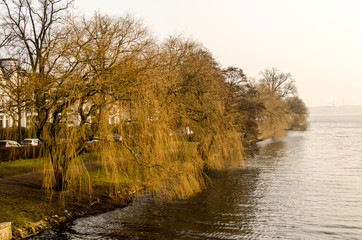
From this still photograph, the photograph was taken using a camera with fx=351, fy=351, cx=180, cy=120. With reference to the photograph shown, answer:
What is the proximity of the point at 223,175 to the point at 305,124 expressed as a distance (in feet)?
184

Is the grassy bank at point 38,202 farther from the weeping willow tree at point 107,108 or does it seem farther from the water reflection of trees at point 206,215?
the water reflection of trees at point 206,215

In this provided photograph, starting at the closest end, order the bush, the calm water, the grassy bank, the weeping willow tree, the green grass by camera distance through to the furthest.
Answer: the grassy bank → the calm water → the weeping willow tree → the green grass → the bush

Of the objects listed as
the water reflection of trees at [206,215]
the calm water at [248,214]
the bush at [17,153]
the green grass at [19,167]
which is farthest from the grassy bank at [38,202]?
the bush at [17,153]

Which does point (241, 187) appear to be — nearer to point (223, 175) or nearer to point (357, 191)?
point (223, 175)

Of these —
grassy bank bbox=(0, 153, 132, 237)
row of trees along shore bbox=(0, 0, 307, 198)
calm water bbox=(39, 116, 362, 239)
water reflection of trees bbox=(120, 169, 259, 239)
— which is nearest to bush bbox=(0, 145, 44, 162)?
grassy bank bbox=(0, 153, 132, 237)

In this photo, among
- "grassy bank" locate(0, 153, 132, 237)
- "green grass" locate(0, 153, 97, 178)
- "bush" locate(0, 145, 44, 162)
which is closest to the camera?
"grassy bank" locate(0, 153, 132, 237)

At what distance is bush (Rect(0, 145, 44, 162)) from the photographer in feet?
66.6

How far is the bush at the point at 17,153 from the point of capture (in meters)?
20.3

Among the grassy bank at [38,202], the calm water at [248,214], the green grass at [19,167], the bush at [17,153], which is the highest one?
the bush at [17,153]

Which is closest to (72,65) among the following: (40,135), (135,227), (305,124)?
(40,135)

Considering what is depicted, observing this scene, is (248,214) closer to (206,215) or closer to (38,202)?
(206,215)

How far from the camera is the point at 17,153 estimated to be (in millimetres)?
21141

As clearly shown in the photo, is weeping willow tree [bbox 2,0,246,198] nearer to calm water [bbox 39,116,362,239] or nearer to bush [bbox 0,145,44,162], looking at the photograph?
calm water [bbox 39,116,362,239]

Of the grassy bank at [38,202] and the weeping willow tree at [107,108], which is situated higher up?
the weeping willow tree at [107,108]
